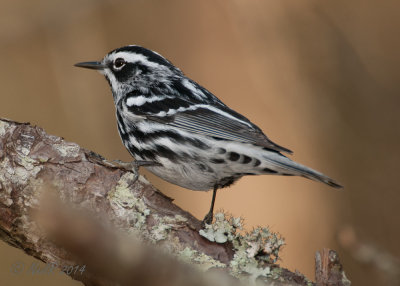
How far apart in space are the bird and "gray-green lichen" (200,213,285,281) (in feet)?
1.56

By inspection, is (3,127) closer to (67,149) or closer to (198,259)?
(67,149)

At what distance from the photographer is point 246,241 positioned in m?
3.08

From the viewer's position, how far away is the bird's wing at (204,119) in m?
3.78

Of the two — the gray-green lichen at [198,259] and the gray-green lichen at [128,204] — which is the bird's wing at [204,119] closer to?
the gray-green lichen at [128,204]

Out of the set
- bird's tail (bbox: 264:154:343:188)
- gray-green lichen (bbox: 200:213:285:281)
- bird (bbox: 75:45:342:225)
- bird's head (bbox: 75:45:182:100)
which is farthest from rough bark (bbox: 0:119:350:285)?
bird's head (bbox: 75:45:182:100)

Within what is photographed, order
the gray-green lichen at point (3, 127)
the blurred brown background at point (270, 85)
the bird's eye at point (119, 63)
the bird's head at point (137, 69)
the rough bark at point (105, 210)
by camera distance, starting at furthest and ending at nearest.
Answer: the blurred brown background at point (270, 85), the bird's eye at point (119, 63), the bird's head at point (137, 69), the gray-green lichen at point (3, 127), the rough bark at point (105, 210)

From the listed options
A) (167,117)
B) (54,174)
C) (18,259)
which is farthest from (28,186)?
(18,259)

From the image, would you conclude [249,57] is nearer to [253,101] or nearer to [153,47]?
[253,101]

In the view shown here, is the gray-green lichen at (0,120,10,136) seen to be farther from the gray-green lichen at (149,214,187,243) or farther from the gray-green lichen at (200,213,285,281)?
the gray-green lichen at (200,213,285,281)

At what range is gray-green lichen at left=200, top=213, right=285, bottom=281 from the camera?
3.00m

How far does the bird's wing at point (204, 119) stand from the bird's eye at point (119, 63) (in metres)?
0.85

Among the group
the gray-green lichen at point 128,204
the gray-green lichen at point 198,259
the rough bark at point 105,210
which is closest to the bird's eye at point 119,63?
the rough bark at point 105,210

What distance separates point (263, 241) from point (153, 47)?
4.05 metres

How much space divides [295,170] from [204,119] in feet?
3.12
